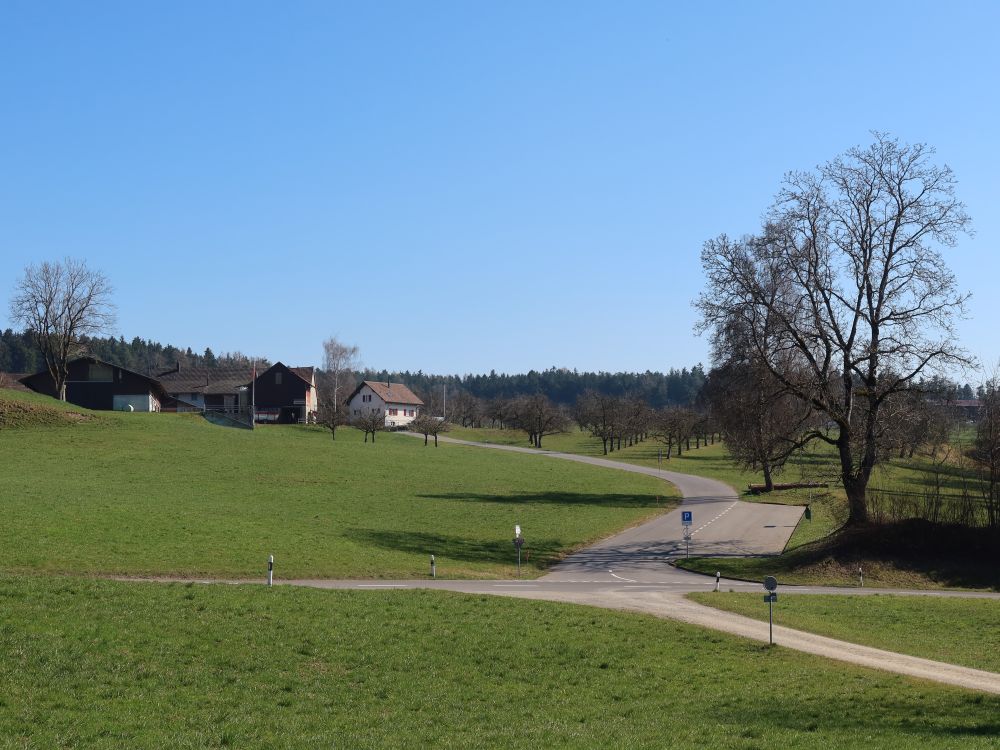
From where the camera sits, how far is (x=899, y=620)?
26.6 m

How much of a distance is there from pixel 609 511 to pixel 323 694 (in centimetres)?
4037

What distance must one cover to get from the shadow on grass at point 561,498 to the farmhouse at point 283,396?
6324cm

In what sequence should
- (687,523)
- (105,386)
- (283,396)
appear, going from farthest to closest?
(283,396), (105,386), (687,523)

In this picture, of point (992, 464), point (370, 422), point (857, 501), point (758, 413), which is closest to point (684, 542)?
point (758, 413)

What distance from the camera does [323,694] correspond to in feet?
52.8

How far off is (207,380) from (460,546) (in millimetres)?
89054

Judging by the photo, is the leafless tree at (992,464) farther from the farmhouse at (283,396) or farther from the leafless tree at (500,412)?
the leafless tree at (500,412)

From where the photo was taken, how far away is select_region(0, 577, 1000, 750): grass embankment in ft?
44.7

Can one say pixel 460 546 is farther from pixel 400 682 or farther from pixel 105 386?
pixel 105 386

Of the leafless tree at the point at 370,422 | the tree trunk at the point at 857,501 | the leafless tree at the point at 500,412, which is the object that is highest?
the leafless tree at the point at 500,412

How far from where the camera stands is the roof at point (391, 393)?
148 metres

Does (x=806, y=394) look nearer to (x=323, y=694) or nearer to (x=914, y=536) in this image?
(x=914, y=536)

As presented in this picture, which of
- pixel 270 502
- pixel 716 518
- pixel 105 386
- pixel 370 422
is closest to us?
pixel 270 502

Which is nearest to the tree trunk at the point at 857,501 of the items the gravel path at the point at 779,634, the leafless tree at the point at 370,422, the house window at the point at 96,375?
the gravel path at the point at 779,634
